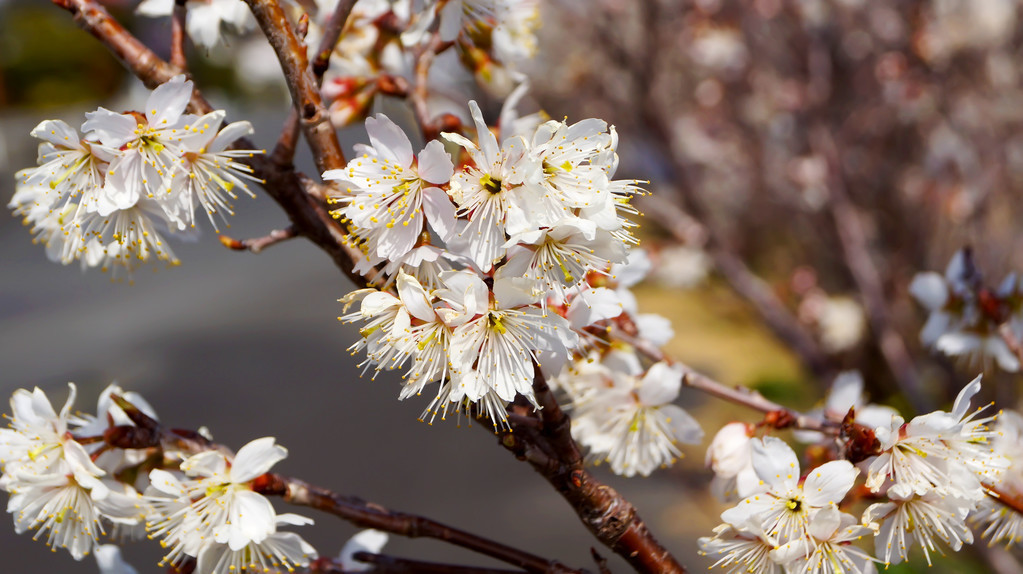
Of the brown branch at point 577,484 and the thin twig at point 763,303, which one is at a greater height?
the thin twig at point 763,303

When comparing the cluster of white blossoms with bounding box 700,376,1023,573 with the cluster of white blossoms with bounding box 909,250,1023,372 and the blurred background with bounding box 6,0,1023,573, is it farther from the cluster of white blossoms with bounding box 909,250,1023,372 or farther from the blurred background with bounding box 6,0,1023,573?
the blurred background with bounding box 6,0,1023,573

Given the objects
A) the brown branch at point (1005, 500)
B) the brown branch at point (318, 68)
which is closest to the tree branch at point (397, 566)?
the brown branch at point (318, 68)

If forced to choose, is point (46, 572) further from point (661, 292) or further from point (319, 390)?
point (661, 292)

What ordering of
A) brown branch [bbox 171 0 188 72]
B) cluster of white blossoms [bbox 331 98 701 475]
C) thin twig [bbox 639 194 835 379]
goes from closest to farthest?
cluster of white blossoms [bbox 331 98 701 475]
brown branch [bbox 171 0 188 72]
thin twig [bbox 639 194 835 379]

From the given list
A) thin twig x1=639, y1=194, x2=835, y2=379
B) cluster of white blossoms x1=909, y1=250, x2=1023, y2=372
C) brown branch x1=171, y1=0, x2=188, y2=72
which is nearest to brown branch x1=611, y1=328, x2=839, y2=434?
cluster of white blossoms x1=909, y1=250, x2=1023, y2=372

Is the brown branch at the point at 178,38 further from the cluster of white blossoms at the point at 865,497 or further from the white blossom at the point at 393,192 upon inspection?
the cluster of white blossoms at the point at 865,497
